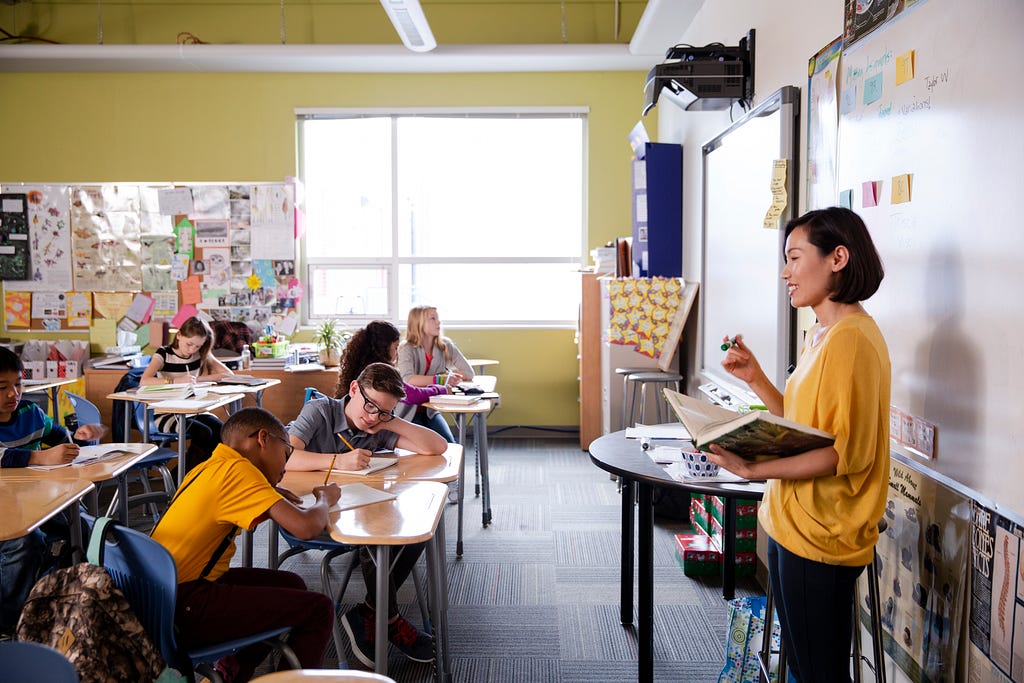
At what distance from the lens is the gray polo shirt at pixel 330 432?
2.89 metres

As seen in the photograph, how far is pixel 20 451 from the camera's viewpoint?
2795 millimetres

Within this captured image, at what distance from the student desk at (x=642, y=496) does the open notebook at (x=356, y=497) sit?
66cm

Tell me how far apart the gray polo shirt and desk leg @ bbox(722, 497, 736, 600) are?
148 centimetres

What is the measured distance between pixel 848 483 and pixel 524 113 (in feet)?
17.4

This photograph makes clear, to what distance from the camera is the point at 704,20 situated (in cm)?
466

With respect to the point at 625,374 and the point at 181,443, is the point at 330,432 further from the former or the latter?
the point at 625,374

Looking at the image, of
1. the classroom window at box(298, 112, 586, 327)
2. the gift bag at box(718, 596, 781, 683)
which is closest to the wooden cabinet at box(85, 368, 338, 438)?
the classroom window at box(298, 112, 586, 327)

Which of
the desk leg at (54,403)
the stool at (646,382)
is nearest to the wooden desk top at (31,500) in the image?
the desk leg at (54,403)

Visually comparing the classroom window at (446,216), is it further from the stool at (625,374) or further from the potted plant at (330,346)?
the stool at (625,374)

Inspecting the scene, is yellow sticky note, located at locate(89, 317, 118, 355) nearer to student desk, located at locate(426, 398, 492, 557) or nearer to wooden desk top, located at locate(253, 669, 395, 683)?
student desk, located at locate(426, 398, 492, 557)

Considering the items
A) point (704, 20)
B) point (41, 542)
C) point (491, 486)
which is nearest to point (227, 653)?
point (41, 542)

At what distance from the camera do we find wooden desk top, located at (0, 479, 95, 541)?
2084 millimetres

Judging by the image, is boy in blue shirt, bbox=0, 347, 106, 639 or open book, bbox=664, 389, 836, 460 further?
Answer: boy in blue shirt, bbox=0, 347, 106, 639

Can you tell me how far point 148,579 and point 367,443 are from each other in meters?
1.17
